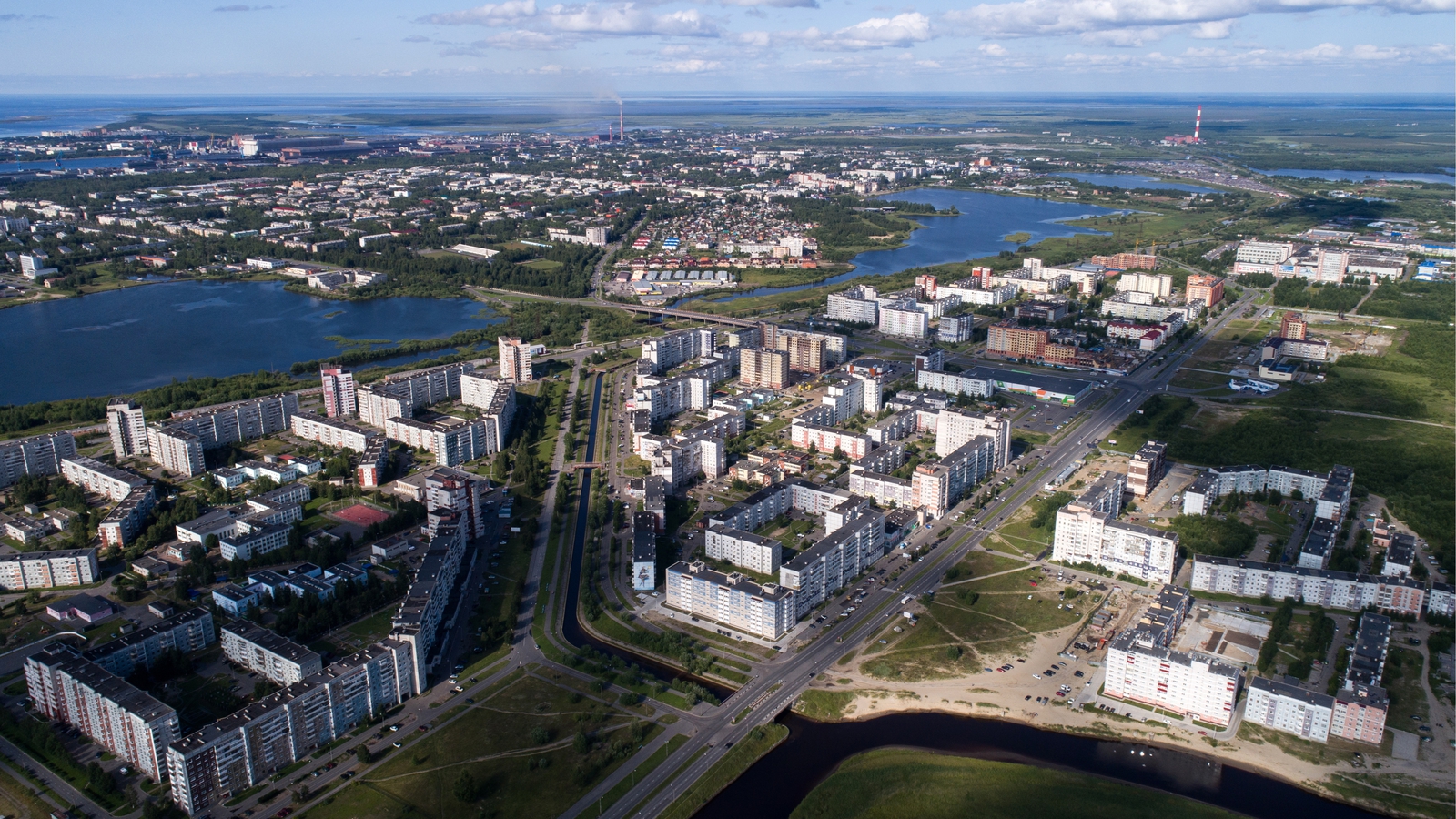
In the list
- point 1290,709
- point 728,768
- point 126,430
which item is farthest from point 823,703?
point 126,430

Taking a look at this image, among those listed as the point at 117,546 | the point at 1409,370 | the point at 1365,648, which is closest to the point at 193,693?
the point at 117,546

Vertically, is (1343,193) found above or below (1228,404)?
above

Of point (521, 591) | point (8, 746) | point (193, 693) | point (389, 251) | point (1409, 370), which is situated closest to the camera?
point (8, 746)

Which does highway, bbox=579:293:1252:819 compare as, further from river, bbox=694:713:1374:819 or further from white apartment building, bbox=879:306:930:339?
white apartment building, bbox=879:306:930:339

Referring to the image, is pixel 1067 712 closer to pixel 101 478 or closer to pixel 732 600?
pixel 732 600

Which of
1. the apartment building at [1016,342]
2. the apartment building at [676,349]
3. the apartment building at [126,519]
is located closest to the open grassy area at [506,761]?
the apartment building at [126,519]

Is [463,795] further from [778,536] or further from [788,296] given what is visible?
[788,296]

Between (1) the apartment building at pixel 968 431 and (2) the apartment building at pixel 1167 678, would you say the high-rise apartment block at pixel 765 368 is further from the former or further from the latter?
(2) the apartment building at pixel 1167 678

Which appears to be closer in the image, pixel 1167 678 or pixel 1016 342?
pixel 1167 678
